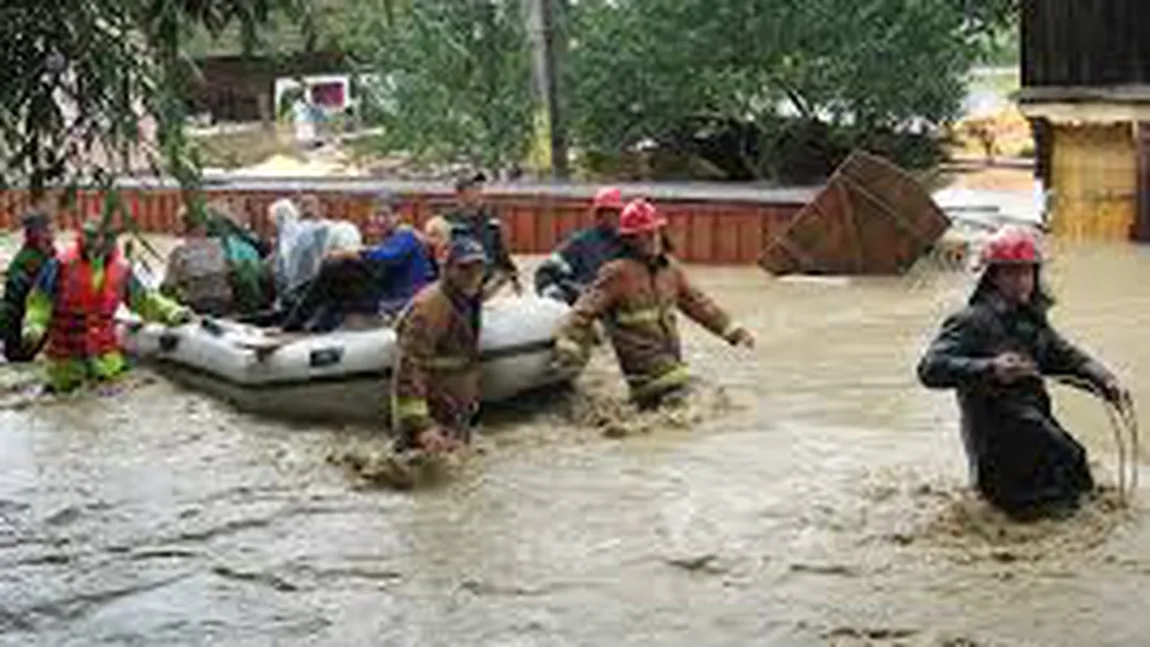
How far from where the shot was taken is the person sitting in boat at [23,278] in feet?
47.1

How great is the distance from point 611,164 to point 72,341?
1122 cm

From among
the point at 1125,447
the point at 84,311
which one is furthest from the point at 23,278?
the point at 1125,447

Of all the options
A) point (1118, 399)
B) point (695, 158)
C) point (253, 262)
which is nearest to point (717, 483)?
point (1118, 399)

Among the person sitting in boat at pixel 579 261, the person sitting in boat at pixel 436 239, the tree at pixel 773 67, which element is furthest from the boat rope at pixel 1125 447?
the tree at pixel 773 67

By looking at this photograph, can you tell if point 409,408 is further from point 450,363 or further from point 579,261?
point 579,261

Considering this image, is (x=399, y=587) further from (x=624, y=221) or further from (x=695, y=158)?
(x=695, y=158)

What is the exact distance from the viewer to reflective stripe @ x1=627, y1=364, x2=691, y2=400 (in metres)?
11.8

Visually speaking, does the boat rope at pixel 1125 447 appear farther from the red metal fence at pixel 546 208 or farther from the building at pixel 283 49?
the red metal fence at pixel 546 208

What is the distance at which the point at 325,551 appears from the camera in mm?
9969

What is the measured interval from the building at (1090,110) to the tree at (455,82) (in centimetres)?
667

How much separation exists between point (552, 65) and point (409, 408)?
1118 cm

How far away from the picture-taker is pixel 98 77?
6.41m

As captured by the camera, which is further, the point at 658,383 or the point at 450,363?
the point at 658,383

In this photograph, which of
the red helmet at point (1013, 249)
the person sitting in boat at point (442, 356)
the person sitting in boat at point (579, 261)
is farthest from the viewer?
the person sitting in boat at point (579, 261)
